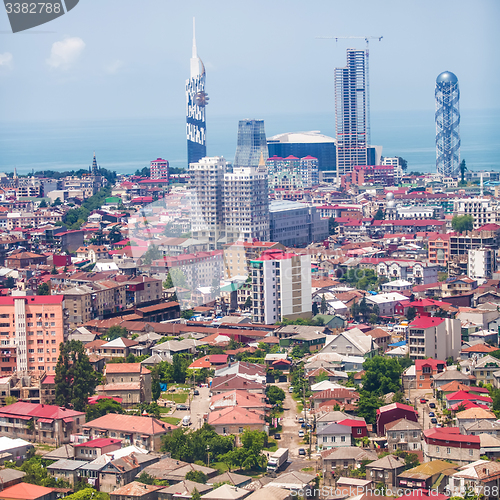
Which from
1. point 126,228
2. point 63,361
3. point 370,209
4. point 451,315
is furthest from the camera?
point 370,209

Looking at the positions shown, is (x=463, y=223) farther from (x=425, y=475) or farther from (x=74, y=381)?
(x=425, y=475)

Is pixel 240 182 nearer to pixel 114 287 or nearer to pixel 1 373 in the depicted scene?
pixel 114 287

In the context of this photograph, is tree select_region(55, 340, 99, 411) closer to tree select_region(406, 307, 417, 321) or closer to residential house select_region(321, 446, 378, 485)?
residential house select_region(321, 446, 378, 485)

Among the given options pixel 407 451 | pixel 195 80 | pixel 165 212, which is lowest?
pixel 407 451

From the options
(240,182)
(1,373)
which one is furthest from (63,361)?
(240,182)

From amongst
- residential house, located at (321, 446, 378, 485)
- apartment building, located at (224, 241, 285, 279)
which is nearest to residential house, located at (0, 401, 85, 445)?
residential house, located at (321, 446, 378, 485)

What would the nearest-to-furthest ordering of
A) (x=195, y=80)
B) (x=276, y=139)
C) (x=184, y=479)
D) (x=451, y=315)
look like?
(x=184, y=479) < (x=451, y=315) < (x=195, y=80) < (x=276, y=139)
